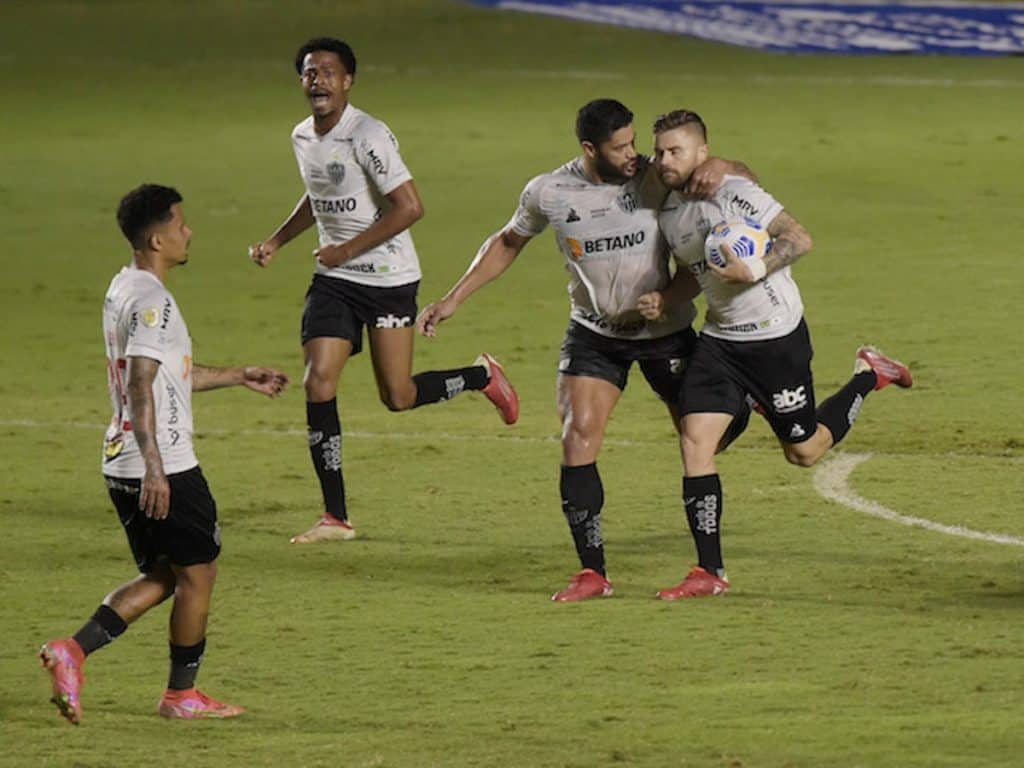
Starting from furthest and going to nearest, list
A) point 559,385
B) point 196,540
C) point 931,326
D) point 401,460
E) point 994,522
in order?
point 931,326
point 401,460
point 994,522
point 559,385
point 196,540

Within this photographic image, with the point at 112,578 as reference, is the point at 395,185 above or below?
above

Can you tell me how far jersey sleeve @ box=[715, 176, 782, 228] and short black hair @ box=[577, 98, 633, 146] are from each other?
477 mm

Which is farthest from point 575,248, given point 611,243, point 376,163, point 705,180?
point 376,163

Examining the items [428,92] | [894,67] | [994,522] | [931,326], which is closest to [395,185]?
[994,522]

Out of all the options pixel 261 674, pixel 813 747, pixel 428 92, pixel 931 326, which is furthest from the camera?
pixel 428 92

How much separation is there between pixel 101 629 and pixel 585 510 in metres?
2.43

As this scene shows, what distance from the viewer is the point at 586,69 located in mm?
32656

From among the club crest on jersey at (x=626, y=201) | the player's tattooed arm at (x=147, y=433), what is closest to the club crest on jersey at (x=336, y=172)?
the club crest on jersey at (x=626, y=201)

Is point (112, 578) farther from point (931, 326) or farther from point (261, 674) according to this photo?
point (931, 326)

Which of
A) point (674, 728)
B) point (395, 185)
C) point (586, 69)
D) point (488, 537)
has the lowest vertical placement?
point (586, 69)

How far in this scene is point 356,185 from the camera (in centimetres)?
1127

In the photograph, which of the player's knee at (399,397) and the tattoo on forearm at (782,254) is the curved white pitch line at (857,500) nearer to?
the tattoo on forearm at (782,254)

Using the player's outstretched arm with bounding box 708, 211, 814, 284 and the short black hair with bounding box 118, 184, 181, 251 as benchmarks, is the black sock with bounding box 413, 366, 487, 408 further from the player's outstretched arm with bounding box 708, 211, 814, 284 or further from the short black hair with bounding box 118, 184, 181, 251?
the short black hair with bounding box 118, 184, 181, 251

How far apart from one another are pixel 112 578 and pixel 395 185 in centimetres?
224
